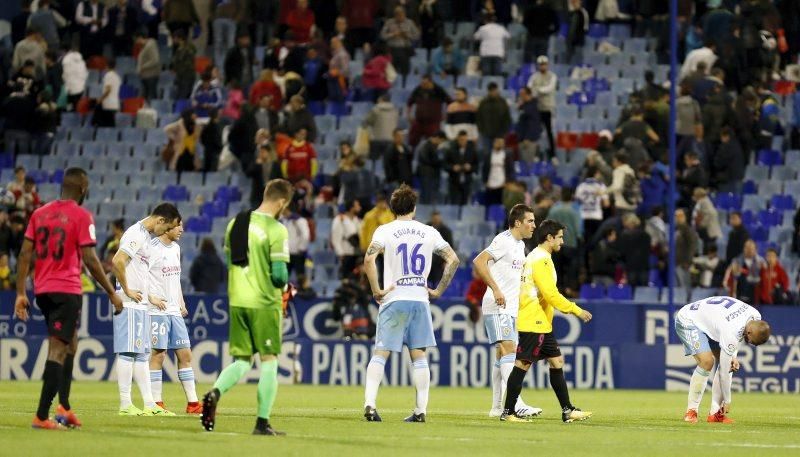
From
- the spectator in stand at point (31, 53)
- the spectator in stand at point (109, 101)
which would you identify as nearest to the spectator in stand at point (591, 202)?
the spectator in stand at point (109, 101)

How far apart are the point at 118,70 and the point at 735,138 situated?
47.4 ft

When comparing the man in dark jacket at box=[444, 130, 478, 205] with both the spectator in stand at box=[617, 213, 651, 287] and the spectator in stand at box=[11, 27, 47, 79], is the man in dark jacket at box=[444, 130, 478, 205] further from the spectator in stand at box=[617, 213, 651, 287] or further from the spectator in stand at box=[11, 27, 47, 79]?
the spectator in stand at box=[11, 27, 47, 79]

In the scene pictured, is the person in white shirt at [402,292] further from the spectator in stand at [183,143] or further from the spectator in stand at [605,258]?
the spectator in stand at [183,143]

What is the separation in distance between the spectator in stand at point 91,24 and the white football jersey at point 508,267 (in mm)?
21151

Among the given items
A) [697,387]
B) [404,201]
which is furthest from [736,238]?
[404,201]

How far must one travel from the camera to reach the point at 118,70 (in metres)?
37.4

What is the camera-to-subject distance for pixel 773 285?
28062 millimetres

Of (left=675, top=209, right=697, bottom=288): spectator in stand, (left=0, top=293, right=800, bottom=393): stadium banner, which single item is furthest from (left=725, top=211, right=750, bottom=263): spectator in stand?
(left=0, top=293, right=800, bottom=393): stadium banner

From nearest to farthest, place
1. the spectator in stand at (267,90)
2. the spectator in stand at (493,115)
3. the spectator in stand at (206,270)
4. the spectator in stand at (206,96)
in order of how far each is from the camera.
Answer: the spectator in stand at (206,270)
the spectator in stand at (493,115)
the spectator in stand at (267,90)
the spectator in stand at (206,96)

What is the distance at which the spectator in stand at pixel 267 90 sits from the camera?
33566 mm

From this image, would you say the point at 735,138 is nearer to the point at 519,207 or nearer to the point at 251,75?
the point at 251,75

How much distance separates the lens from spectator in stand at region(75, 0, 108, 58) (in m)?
36.6

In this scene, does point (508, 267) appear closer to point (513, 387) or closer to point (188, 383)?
point (513, 387)

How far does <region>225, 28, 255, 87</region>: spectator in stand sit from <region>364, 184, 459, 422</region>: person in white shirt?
1945cm
